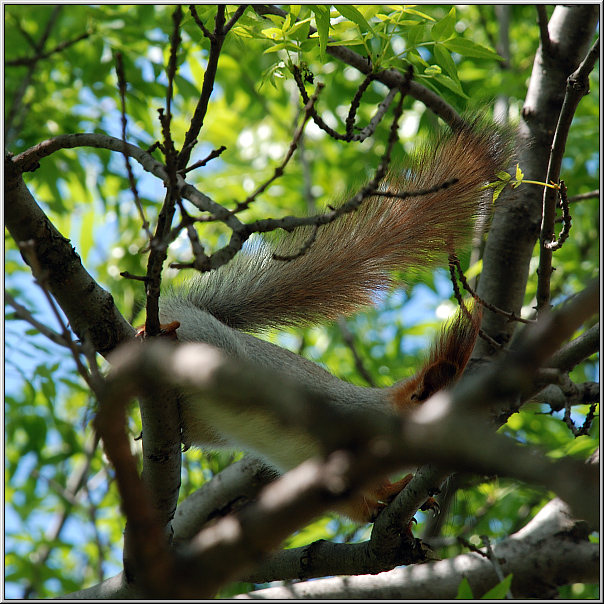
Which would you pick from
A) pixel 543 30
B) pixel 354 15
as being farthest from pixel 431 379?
pixel 543 30

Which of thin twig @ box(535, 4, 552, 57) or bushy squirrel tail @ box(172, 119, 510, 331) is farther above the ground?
thin twig @ box(535, 4, 552, 57)

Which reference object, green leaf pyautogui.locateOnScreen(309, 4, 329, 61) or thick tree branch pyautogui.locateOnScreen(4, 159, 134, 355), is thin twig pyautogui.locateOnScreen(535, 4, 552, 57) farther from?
thick tree branch pyautogui.locateOnScreen(4, 159, 134, 355)

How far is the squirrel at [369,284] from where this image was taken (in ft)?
6.20

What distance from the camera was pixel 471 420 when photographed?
696 mm

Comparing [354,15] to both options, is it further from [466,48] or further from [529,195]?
[529,195]

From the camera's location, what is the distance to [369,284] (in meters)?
2.12

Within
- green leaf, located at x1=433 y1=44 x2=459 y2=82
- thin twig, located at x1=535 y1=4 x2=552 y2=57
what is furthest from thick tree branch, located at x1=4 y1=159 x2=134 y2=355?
thin twig, located at x1=535 y1=4 x2=552 y2=57

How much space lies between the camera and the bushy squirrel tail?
1.92 m

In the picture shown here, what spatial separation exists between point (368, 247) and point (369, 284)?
0.14 metres

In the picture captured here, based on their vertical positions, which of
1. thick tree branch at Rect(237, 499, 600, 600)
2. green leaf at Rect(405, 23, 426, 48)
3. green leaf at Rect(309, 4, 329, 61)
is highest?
green leaf at Rect(405, 23, 426, 48)

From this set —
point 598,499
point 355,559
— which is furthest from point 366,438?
point 355,559

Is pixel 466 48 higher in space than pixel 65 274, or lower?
higher

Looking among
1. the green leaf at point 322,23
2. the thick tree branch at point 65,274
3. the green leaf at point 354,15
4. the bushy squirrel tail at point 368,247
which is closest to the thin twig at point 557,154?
the bushy squirrel tail at point 368,247

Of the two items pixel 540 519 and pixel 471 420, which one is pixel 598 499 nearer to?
A: pixel 471 420
